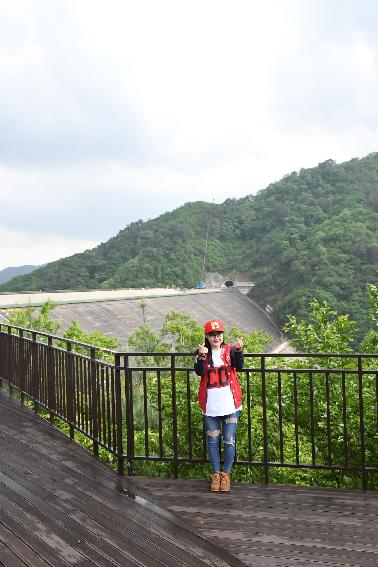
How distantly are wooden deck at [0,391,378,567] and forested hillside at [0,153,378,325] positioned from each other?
149ft

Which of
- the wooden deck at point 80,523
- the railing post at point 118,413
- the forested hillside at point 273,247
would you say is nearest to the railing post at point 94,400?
the wooden deck at point 80,523

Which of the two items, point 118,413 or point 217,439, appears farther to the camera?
point 118,413

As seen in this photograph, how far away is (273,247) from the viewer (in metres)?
83.2

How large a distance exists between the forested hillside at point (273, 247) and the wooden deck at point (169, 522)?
1783 inches

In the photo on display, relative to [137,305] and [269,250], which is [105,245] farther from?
[137,305]

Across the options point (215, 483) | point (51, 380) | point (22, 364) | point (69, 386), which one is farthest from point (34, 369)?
point (215, 483)

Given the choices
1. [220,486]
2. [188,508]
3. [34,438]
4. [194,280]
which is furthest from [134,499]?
[194,280]

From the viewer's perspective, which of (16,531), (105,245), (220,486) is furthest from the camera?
(105,245)

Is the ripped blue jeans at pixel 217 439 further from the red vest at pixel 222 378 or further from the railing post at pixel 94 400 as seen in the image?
the railing post at pixel 94 400

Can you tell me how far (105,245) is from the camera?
89.9 m

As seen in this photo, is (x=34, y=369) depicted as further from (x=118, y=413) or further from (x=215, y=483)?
(x=215, y=483)

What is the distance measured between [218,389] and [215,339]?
0.40 metres

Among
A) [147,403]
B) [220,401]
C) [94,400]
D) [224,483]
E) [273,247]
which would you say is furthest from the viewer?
[273,247]

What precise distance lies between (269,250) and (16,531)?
8226cm
